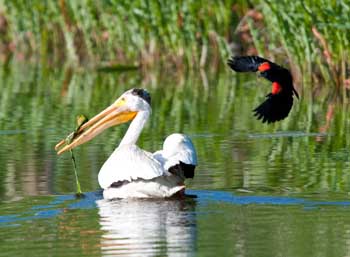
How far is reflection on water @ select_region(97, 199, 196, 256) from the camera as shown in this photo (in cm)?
696

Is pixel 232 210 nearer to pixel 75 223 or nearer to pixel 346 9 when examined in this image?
pixel 75 223

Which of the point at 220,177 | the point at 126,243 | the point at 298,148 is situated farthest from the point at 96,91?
the point at 126,243

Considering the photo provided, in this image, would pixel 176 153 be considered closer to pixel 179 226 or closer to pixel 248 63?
pixel 248 63

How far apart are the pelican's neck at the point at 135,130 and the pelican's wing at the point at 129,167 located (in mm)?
685

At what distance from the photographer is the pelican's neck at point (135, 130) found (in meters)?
9.68

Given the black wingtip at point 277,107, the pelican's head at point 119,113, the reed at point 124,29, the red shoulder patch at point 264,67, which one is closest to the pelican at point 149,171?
the black wingtip at point 277,107

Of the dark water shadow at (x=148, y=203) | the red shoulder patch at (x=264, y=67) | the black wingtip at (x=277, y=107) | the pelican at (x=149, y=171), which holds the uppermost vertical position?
the red shoulder patch at (x=264, y=67)

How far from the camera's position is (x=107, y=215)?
27.0ft

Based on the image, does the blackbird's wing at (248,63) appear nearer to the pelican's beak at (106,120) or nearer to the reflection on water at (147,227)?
the pelican's beak at (106,120)

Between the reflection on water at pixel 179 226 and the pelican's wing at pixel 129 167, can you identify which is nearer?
the reflection on water at pixel 179 226

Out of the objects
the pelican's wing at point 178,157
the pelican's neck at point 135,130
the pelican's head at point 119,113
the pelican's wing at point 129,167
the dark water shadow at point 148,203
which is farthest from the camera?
the pelican's head at point 119,113

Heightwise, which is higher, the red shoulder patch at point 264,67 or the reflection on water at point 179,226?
the red shoulder patch at point 264,67

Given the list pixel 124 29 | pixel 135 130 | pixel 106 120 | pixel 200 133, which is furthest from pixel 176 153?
pixel 124 29

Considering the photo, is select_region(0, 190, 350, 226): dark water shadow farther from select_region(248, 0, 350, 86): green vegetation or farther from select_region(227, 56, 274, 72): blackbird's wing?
select_region(248, 0, 350, 86): green vegetation
